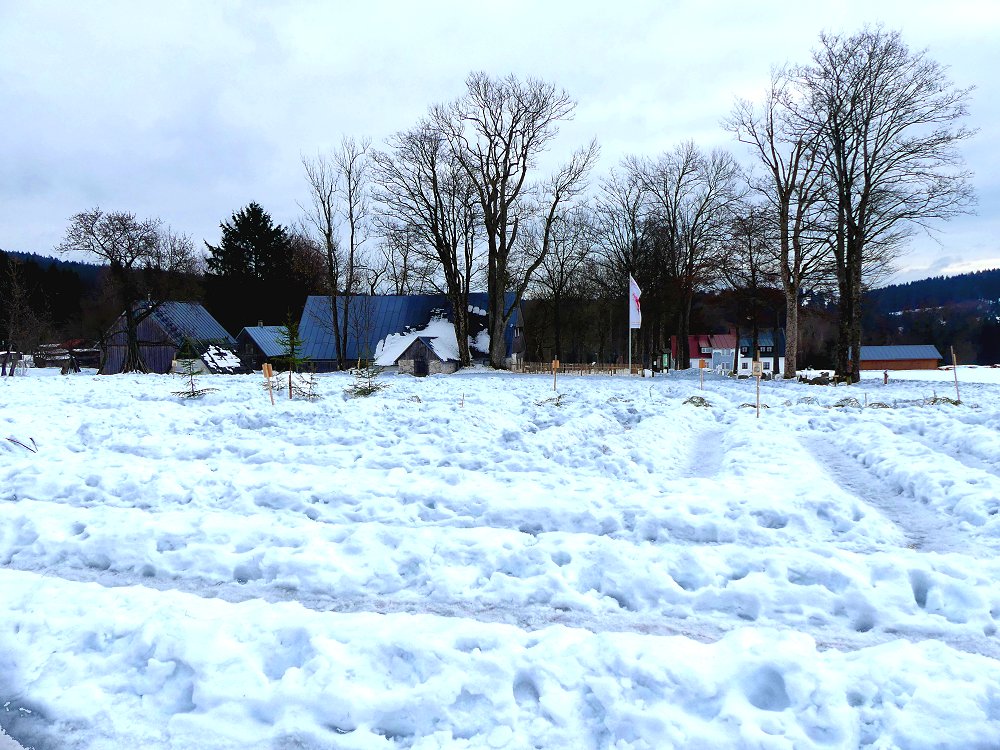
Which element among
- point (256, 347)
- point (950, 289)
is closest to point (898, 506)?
point (256, 347)

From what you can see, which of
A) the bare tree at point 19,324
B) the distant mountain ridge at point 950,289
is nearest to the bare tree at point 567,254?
the bare tree at point 19,324

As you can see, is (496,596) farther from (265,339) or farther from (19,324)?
(19,324)

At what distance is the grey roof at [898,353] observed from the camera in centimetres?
8081

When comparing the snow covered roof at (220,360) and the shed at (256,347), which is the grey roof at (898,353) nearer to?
the shed at (256,347)

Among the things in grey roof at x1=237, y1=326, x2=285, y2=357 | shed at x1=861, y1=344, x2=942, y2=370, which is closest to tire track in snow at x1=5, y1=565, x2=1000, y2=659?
grey roof at x1=237, y1=326, x2=285, y2=357

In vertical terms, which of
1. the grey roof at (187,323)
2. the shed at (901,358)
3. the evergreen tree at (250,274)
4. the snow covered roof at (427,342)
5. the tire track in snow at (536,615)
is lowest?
the tire track in snow at (536,615)

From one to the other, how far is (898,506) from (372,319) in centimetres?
4199

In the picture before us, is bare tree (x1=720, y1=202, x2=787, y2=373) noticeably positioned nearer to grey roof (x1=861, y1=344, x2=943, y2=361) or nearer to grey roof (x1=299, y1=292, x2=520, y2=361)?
grey roof (x1=299, y1=292, x2=520, y2=361)

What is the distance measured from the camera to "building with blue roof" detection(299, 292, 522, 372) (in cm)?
4428

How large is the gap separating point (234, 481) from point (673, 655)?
5.91 metres

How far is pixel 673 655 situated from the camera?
3.39m

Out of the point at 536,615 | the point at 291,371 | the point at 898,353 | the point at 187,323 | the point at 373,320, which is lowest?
the point at 536,615

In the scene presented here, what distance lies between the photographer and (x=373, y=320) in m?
46.1

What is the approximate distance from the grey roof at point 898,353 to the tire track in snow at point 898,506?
83.0m
